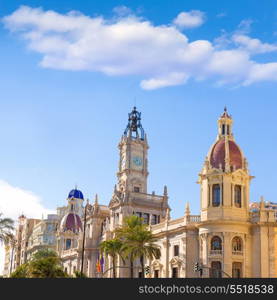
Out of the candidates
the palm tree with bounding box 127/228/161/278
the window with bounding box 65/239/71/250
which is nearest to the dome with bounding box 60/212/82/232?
the window with bounding box 65/239/71/250

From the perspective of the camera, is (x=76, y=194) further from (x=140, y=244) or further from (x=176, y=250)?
(x=140, y=244)

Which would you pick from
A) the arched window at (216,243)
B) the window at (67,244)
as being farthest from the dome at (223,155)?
the window at (67,244)

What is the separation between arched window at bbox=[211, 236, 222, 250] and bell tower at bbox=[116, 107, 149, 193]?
29.2 m

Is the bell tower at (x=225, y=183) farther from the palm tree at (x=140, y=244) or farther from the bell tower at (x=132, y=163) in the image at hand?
the bell tower at (x=132, y=163)

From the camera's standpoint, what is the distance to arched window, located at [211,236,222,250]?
233ft

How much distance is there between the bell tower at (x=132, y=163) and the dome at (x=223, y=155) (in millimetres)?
26511

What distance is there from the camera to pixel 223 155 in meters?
74.5

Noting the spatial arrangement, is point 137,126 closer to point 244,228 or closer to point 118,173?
point 118,173

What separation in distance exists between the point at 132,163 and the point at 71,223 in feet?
129

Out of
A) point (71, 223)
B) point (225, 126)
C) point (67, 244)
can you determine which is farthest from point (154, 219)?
point (71, 223)

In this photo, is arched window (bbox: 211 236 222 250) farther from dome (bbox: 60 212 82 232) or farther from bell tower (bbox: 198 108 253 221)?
dome (bbox: 60 212 82 232)

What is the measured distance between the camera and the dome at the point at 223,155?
74.4 metres
